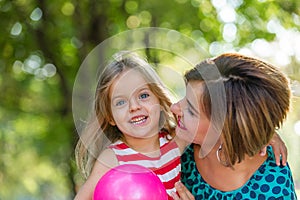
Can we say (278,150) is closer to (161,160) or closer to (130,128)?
(161,160)

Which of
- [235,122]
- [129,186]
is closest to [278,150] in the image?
[235,122]

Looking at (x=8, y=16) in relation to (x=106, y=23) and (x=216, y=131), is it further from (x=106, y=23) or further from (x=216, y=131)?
(x=216, y=131)

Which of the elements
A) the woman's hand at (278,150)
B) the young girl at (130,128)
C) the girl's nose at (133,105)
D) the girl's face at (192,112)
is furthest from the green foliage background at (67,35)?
the girl's nose at (133,105)

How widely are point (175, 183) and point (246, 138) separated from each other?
38 centimetres

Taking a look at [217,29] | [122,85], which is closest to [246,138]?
[122,85]

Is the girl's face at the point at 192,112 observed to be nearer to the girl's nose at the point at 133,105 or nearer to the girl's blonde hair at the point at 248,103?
the girl's blonde hair at the point at 248,103

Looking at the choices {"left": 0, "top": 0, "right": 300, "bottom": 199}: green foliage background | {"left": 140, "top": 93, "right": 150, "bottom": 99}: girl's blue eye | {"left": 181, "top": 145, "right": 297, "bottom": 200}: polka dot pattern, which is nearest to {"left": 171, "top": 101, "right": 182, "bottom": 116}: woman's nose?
{"left": 140, "top": 93, "right": 150, "bottom": 99}: girl's blue eye

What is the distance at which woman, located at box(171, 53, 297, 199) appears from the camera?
2.60m

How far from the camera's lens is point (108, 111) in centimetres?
276

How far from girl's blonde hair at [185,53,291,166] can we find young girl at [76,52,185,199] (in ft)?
0.76

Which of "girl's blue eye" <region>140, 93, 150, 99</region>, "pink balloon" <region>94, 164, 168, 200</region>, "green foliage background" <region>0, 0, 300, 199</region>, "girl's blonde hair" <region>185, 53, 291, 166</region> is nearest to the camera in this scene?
"pink balloon" <region>94, 164, 168, 200</region>

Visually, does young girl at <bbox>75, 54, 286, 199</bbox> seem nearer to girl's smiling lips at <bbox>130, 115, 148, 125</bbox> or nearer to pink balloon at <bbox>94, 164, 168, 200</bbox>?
girl's smiling lips at <bbox>130, 115, 148, 125</bbox>

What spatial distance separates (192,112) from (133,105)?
0.24 m

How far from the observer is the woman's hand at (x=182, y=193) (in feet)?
8.87
